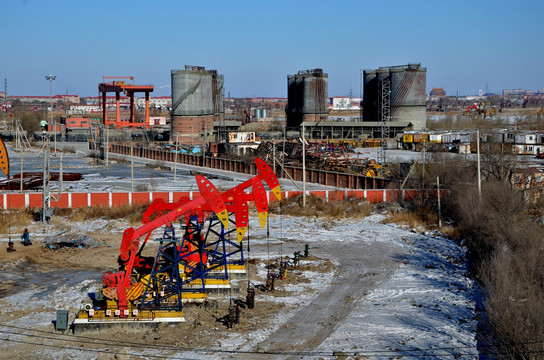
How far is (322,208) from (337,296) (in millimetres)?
13060

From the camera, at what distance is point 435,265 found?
21.2m

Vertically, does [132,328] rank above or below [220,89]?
below

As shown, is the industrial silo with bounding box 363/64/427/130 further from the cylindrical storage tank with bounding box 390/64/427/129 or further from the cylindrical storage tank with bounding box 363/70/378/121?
the cylindrical storage tank with bounding box 363/70/378/121

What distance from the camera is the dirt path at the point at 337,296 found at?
47.2 feet

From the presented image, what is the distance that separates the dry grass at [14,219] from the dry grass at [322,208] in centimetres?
1135

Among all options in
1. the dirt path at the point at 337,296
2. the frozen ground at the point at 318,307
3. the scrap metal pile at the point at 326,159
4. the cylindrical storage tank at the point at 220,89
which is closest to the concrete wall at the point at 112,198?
the frozen ground at the point at 318,307

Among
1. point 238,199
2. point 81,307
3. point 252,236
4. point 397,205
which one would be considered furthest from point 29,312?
point 397,205

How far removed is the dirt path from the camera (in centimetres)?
1440

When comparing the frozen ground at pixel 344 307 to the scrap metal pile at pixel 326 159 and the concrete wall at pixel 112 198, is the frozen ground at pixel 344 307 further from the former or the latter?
the scrap metal pile at pixel 326 159

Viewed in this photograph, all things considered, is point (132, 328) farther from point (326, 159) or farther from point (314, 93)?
Result: point (314, 93)

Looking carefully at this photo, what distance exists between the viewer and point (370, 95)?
79375 millimetres

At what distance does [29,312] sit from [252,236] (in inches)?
435

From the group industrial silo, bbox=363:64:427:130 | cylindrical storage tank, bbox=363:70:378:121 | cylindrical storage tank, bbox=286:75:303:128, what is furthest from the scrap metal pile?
cylindrical storage tank, bbox=286:75:303:128

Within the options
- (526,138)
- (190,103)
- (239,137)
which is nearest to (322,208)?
(239,137)
